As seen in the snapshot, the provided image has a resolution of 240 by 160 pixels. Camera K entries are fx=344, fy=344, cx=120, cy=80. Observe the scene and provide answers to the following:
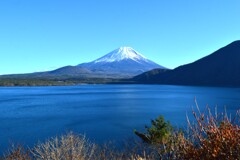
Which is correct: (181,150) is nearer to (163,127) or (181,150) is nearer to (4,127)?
(163,127)

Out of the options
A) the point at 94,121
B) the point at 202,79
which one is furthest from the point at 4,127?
the point at 202,79

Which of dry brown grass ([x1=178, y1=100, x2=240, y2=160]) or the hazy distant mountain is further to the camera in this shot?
the hazy distant mountain

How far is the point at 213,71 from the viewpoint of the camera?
490 ft

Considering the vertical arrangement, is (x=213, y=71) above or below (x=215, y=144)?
above

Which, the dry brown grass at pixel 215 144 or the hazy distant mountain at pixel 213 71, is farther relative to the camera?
the hazy distant mountain at pixel 213 71

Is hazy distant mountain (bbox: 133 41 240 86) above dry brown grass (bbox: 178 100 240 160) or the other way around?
above

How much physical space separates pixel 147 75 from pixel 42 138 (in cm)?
16092

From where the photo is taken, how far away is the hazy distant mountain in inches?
5468

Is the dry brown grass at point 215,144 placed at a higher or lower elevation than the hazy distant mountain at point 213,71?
lower

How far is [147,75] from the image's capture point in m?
188

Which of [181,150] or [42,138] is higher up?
[181,150]

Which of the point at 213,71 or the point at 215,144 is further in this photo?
the point at 213,71

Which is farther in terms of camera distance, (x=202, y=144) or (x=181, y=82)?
(x=181, y=82)

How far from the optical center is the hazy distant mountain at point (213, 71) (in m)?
139
